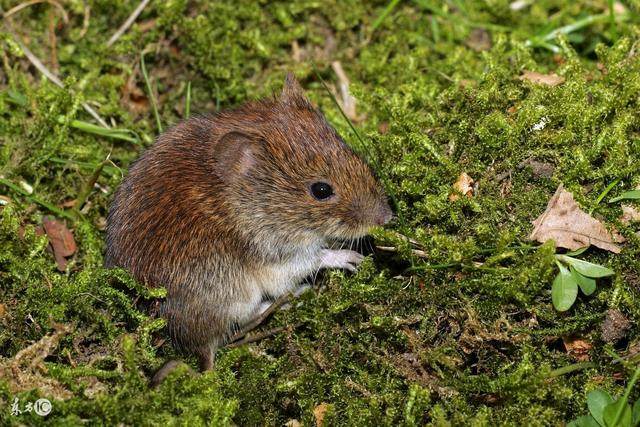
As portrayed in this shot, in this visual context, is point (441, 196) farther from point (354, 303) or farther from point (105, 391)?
point (105, 391)

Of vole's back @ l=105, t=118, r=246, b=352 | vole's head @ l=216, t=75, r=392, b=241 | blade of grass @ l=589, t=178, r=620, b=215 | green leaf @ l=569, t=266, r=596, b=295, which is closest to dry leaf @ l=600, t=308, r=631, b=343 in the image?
green leaf @ l=569, t=266, r=596, b=295

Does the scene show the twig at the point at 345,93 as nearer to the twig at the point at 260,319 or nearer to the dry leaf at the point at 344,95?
the dry leaf at the point at 344,95

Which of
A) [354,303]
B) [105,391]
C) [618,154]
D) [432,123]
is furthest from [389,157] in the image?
[105,391]

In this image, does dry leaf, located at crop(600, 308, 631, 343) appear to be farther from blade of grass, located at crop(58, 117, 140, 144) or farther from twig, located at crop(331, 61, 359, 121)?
blade of grass, located at crop(58, 117, 140, 144)

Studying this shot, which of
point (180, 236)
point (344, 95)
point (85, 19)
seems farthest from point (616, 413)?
point (85, 19)

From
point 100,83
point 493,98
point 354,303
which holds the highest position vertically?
point 100,83

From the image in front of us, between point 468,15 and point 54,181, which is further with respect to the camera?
point 468,15

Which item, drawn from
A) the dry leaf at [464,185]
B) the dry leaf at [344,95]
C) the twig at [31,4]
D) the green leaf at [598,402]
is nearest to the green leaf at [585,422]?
the green leaf at [598,402]
